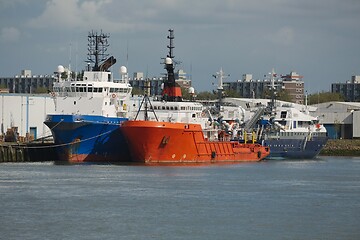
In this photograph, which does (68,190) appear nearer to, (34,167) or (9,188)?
(9,188)

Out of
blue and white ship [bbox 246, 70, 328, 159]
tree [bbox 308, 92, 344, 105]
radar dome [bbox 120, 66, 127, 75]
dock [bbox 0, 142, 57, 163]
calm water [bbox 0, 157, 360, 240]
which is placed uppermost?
tree [bbox 308, 92, 344, 105]

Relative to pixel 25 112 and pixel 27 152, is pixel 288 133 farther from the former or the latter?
pixel 27 152

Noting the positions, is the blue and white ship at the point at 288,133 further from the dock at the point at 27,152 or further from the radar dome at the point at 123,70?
the dock at the point at 27,152

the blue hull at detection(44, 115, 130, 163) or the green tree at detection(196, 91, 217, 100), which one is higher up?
the green tree at detection(196, 91, 217, 100)

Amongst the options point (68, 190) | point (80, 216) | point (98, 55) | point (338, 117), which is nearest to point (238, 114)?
point (98, 55)

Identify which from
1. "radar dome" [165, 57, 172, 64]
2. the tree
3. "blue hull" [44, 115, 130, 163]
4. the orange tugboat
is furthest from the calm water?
the tree

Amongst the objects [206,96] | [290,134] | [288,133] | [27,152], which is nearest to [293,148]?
[290,134]

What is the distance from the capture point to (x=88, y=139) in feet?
235

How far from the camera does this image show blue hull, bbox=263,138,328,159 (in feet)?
295

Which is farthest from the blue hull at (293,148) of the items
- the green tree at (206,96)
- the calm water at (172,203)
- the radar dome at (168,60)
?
the green tree at (206,96)

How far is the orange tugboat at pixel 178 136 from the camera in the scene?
70.5 m

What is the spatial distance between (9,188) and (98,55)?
26296 mm

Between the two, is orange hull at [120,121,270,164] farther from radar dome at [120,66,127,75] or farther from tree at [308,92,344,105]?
tree at [308,92,344,105]

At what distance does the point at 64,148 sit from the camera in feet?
237
